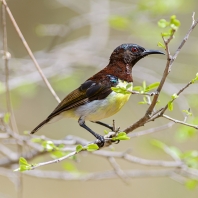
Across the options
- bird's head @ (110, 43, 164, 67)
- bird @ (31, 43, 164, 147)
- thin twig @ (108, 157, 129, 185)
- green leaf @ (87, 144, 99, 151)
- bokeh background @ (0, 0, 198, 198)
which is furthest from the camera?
bokeh background @ (0, 0, 198, 198)

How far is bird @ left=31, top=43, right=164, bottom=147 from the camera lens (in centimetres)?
292

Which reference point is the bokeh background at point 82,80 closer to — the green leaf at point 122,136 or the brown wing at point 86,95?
the brown wing at point 86,95

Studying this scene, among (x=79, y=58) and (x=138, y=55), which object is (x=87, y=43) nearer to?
(x=79, y=58)

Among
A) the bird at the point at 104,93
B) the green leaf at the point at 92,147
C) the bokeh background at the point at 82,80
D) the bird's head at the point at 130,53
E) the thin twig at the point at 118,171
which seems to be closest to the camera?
the green leaf at the point at 92,147

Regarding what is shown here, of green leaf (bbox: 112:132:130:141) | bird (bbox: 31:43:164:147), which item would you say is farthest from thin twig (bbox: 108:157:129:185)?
green leaf (bbox: 112:132:130:141)

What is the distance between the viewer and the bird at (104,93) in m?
2.92

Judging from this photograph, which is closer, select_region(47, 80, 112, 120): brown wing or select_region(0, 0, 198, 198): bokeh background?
select_region(47, 80, 112, 120): brown wing

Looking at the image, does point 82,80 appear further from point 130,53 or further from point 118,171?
point 130,53

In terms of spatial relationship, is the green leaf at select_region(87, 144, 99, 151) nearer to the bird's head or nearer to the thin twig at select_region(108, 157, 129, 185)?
the bird's head

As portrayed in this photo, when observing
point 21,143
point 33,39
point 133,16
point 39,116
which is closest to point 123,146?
point 39,116

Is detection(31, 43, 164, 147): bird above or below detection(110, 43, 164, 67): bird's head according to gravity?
below

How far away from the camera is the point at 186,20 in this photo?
7.50 meters

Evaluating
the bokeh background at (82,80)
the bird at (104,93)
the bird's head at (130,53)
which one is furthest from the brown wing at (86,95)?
the bokeh background at (82,80)

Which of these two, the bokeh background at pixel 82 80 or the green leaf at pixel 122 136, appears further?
the bokeh background at pixel 82 80
